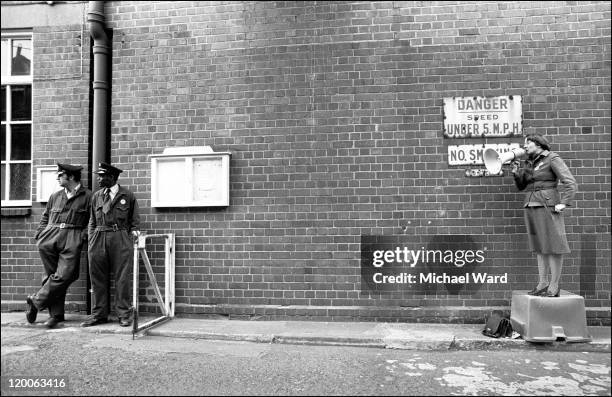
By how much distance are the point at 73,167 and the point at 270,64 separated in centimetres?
298

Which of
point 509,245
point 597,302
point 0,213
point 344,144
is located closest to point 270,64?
point 344,144

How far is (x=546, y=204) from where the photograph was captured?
523 centimetres

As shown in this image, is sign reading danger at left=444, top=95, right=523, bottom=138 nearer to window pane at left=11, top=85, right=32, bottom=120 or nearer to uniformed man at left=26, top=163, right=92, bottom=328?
uniformed man at left=26, top=163, right=92, bottom=328

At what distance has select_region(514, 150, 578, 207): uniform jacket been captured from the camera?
16.8ft

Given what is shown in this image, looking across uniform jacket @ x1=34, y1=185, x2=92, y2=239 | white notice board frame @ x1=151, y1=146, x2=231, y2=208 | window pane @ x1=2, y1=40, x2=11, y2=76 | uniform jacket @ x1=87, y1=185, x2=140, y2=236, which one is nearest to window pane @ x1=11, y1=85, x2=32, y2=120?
window pane @ x1=2, y1=40, x2=11, y2=76

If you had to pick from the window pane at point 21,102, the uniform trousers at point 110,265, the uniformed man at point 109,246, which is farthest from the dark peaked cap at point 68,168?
the window pane at point 21,102

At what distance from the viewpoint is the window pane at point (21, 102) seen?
23.1ft

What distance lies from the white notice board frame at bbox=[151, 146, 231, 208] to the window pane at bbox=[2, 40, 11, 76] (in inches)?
112

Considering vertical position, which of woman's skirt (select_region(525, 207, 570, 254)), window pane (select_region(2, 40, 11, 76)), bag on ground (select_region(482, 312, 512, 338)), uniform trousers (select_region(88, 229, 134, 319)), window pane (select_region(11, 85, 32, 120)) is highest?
window pane (select_region(2, 40, 11, 76))

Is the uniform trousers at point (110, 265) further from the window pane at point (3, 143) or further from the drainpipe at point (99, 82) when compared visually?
the window pane at point (3, 143)

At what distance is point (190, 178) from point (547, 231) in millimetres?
4488
